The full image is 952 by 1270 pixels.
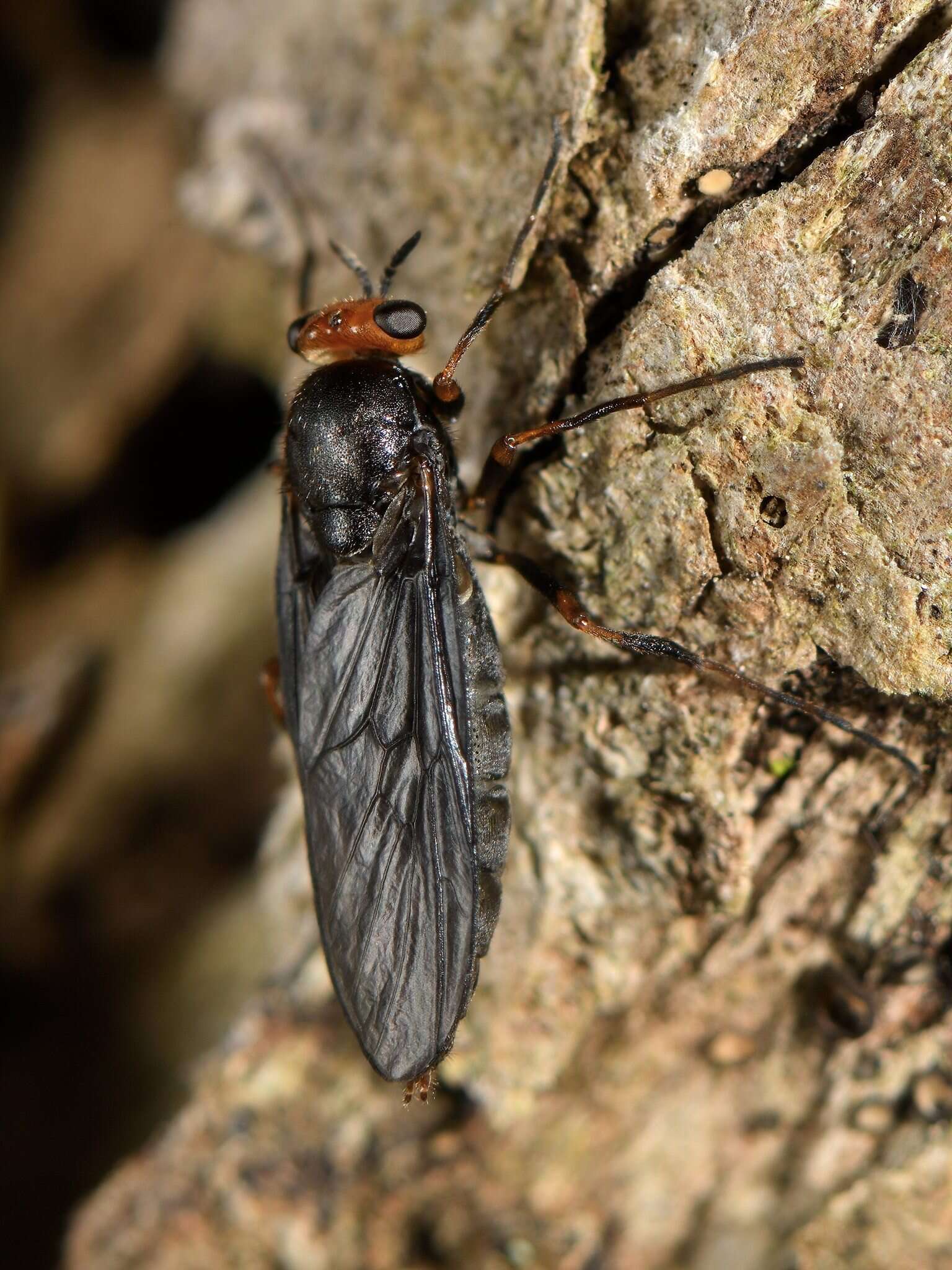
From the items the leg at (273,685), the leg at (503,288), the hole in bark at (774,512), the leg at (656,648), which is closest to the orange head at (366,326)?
the leg at (503,288)

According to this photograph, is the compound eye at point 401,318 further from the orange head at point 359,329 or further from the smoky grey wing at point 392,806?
the smoky grey wing at point 392,806

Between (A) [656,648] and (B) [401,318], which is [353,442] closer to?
(B) [401,318]

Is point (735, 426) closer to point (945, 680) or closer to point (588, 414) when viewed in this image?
point (588, 414)

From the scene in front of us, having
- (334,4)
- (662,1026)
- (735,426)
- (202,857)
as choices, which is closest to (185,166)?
(334,4)

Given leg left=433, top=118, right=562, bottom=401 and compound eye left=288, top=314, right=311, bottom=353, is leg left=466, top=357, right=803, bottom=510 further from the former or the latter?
compound eye left=288, top=314, right=311, bottom=353

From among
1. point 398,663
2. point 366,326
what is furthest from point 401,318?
point 398,663

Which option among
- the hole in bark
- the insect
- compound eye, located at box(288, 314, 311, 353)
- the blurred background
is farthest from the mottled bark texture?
the blurred background
